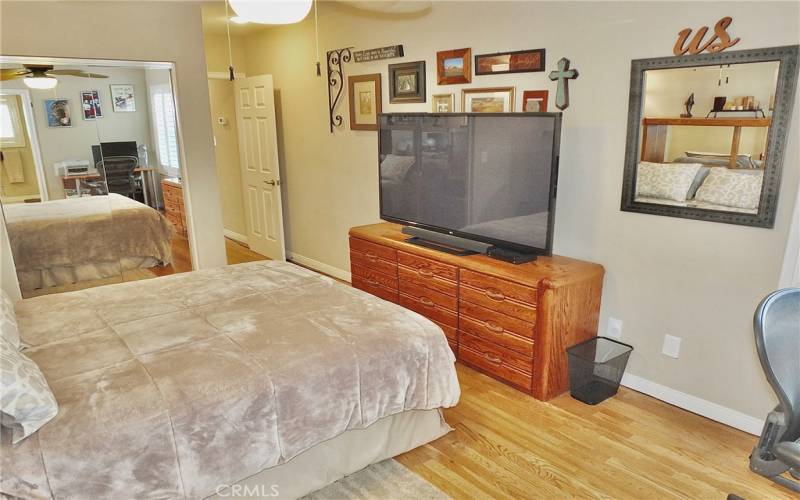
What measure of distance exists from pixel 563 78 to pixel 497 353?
162 cm

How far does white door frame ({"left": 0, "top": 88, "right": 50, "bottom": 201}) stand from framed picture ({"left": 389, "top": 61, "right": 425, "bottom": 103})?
8.38 ft

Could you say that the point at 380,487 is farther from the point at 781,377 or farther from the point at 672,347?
the point at 672,347

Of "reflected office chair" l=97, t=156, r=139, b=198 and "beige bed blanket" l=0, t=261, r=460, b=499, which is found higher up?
"reflected office chair" l=97, t=156, r=139, b=198

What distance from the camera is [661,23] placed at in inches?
101

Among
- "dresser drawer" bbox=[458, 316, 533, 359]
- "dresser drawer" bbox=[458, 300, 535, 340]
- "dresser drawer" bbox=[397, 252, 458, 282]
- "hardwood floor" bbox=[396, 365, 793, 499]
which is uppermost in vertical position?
"dresser drawer" bbox=[397, 252, 458, 282]

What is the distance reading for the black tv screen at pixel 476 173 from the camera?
2.83 metres

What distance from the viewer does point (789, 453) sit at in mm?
1534

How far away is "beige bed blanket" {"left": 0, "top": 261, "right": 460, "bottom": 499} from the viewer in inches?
61.9

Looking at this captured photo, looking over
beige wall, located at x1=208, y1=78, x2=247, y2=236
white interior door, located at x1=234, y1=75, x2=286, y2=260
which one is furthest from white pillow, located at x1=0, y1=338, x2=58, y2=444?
beige wall, located at x1=208, y1=78, x2=247, y2=236

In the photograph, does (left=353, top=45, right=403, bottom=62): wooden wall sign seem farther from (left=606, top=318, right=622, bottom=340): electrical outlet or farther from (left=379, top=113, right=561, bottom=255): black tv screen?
(left=606, top=318, right=622, bottom=340): electrical outlet

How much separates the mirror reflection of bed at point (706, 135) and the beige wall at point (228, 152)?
4.77m

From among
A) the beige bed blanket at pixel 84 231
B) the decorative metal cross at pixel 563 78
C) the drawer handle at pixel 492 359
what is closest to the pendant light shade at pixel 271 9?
the decorative metal cross at pixel 563 78

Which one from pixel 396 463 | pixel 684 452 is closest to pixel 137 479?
pixel 396 463

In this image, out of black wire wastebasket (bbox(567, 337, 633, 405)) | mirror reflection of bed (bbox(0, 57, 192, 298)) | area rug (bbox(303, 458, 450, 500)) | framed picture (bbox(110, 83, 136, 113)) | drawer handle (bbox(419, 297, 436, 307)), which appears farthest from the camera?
framed picture (bbox(110, 83, 136, 113))
